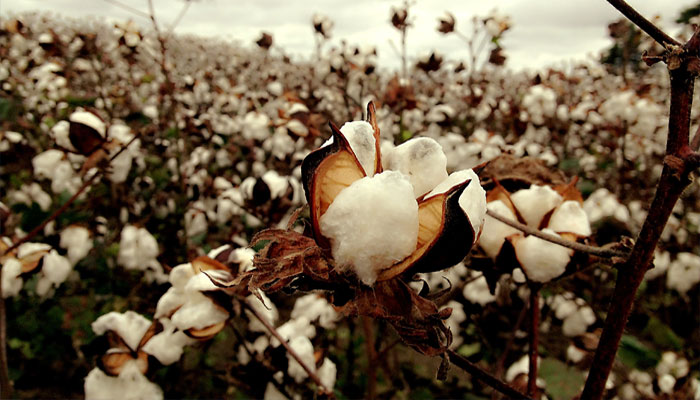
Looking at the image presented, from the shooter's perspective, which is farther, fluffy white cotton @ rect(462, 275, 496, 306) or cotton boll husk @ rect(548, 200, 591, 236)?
fluffy white cotton @ rect(462, 275, 496, 306)

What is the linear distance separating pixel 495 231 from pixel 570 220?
0.11m

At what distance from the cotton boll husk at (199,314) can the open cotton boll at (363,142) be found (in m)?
0.50

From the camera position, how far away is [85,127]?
4.30 feet

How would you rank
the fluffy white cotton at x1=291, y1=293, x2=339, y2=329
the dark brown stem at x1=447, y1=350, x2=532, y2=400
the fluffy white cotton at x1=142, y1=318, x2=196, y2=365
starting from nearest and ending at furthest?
the dark brown stem at x1=447, y1=350, x2=532, y2=400 < the fluffy white cotton at x1=142, y1=318, x2=196, y2=365 < the fluffy white cotton at x1=291, y1=293, x2=339, y2=329

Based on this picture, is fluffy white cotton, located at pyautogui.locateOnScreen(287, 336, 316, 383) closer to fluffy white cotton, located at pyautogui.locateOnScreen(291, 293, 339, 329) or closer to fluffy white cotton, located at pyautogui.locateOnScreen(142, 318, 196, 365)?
fluffy white cotton, located at pyautogui.locateOnScreen(142, 318, 196, 365)

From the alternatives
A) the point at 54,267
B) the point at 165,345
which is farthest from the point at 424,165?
the point at 54,267

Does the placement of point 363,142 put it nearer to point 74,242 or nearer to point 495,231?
point 495,231

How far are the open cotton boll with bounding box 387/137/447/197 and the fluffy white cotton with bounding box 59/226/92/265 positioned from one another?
1950 mm

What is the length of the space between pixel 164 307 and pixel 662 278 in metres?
3.21

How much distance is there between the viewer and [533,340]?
2.67 ft

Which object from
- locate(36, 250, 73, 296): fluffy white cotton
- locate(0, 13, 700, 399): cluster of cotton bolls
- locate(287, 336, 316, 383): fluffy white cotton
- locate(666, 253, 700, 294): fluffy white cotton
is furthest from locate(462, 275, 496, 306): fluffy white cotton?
locate(36, 250, 73, 296): fluffy white cotton

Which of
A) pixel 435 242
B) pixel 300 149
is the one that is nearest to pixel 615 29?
pixel 300 149

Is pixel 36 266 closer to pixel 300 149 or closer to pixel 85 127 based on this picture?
pixel 85 127

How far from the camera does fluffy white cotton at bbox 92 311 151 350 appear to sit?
1.06 metres
